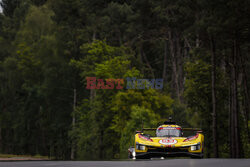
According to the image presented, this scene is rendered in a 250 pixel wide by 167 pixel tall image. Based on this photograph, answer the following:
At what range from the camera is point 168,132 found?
18.3 meters


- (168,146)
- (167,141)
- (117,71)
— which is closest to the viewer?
(168,146)

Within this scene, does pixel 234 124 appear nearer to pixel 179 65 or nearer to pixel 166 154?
pixel 166 154

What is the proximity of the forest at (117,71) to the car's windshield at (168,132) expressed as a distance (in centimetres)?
1804

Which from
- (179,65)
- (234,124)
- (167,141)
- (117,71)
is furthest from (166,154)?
(179,65)

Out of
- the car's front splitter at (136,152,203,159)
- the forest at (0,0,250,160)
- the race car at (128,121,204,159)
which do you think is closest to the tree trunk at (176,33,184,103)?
the forest at (0,0,250,160)

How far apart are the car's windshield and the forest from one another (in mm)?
18039

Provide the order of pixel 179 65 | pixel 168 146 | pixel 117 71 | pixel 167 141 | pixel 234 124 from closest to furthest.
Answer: pixel 168 146, pixel 167 141, pixel 234 124, pixel 117 71, pixel 179 65

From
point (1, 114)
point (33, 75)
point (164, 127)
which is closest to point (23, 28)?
point (33, 75)

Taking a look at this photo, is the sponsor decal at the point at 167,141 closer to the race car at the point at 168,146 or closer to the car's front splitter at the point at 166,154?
the race car at the point at 168,146

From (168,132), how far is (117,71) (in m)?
38.7

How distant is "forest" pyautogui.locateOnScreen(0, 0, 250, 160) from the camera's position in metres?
43.5

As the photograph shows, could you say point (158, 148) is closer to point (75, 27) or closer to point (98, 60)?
point (98, 60)

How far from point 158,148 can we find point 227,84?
3151 centimetres

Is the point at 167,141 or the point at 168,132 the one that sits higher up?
the point at 168,132
